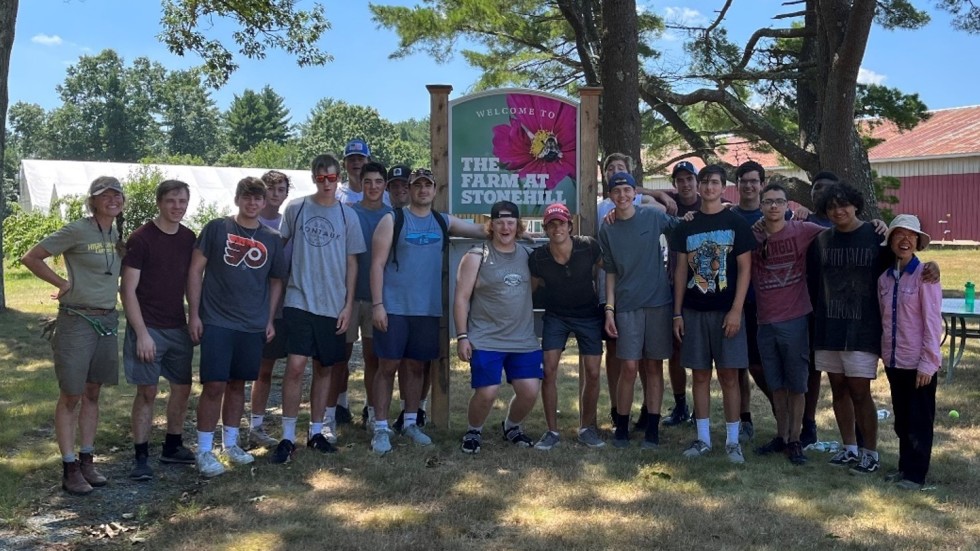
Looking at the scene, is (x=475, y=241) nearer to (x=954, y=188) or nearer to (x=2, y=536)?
(x=2, y=536)

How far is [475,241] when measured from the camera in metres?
6.21

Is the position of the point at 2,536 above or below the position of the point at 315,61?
below

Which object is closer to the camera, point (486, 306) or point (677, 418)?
point (486, 306)

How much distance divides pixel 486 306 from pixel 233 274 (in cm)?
158

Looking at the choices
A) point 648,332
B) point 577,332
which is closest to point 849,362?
point 648,332

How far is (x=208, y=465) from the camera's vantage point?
16.7 feet

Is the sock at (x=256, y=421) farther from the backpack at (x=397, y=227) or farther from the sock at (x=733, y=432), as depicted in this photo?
the sock at (x=733, y=432)

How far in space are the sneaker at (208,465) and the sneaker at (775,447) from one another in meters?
3.30

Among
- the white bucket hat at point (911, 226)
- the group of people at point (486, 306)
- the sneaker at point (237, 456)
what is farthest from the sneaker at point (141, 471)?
the white bucket hat at point (911, 226)

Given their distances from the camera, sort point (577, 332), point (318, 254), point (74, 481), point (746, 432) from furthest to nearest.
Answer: point (746, 432)
point (577, 332)
point (318, 254)
point (74, 481)

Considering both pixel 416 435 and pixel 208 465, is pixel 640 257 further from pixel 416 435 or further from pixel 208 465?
pixel 208 465

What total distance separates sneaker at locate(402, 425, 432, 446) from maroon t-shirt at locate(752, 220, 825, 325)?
229 centimetres

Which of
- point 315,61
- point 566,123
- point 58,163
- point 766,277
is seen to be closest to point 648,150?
point 315,61

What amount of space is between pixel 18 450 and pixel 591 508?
371 centimetres
